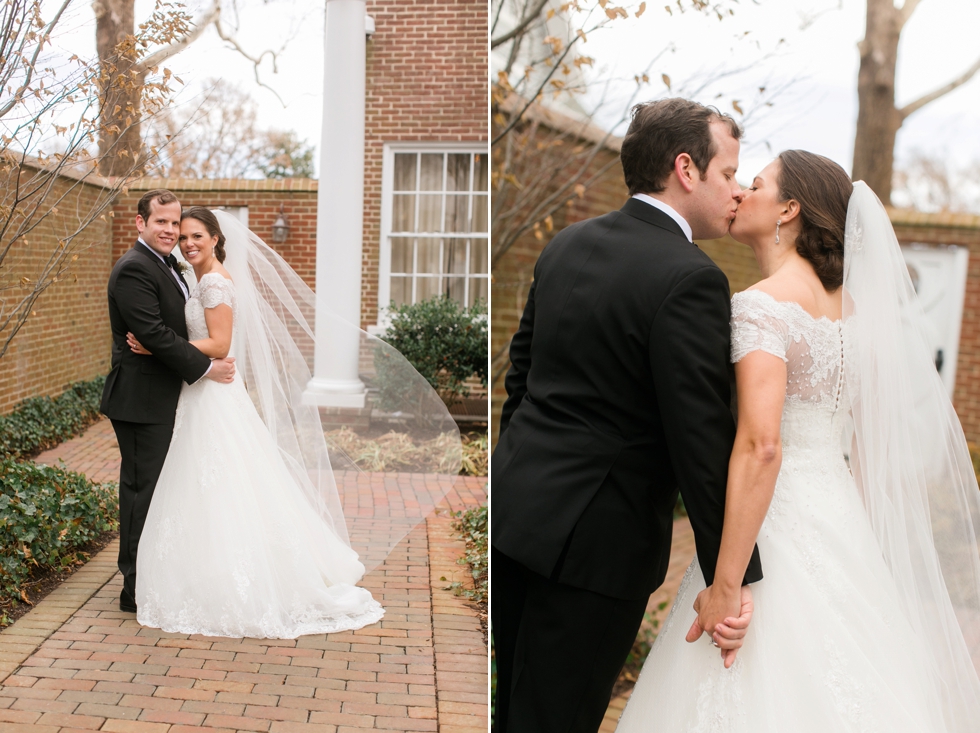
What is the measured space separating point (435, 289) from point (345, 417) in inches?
132

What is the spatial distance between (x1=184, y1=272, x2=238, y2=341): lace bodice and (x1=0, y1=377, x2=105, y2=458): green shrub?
429 mm

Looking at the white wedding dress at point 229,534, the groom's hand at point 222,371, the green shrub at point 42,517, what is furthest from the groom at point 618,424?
the green shrub at point 42,517

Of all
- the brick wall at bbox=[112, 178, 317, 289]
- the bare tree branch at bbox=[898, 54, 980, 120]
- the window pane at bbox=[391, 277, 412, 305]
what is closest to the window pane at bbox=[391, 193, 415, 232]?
the window pane at bbox=[391, 277, 412, 305]

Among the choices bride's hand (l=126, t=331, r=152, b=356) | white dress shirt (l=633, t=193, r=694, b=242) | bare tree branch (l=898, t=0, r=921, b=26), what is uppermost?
bare tree branch (l=898, t=0, r=921, b=26)

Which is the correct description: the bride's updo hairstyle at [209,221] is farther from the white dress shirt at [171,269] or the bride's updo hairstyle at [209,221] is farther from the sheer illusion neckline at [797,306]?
the sheer illusion neckline at [797,306]

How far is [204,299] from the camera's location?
302cm

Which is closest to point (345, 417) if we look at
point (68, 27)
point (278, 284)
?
point (278, 284)

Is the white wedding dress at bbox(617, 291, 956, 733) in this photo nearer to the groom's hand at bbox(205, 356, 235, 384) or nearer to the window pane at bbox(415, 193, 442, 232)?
the groom's hand at bbox(205, 356, 235, 384)

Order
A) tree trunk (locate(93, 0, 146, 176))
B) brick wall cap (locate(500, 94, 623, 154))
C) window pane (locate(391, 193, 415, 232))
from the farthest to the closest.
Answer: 1. window pane (locate(391, 193, 415, 232))
2. brick wall cap (locate(500, 94, 623, 154))
3. tree trunk (locate(93, 0, 146, 176))

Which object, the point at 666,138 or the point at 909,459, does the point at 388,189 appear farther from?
the point at 909,459

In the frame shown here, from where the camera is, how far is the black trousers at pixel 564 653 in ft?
5.91

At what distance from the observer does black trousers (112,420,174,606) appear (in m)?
2.98

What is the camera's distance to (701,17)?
432 cm

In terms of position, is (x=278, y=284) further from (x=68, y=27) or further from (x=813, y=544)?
(x=813, y=544)
